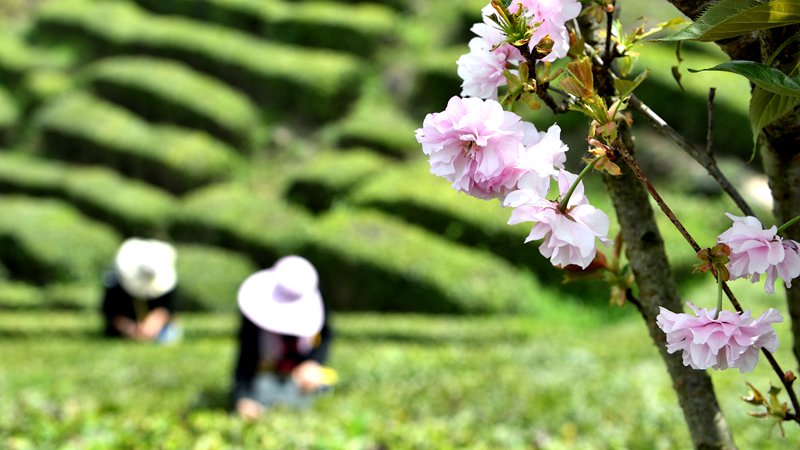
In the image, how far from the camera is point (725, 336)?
1233mm

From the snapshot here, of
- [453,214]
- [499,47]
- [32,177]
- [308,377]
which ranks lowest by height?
[32,177]

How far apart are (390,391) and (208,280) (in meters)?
6.64

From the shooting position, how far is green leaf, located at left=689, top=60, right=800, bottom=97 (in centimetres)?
127

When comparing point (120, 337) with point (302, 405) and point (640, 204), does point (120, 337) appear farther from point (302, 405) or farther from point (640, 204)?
point (640, 204)

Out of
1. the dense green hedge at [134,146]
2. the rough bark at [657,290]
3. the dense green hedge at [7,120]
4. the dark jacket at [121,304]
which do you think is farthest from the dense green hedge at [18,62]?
the rough bark at [657,290]

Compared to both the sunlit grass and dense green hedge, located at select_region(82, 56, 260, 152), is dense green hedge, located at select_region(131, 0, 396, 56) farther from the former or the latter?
the sunlit grass

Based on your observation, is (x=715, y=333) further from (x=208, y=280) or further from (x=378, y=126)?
(x=378, y=126)

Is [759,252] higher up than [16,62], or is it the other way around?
[759,252]

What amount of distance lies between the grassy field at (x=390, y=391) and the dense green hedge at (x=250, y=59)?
239 inches

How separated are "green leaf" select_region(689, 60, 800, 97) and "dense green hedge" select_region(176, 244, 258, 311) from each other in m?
10.5

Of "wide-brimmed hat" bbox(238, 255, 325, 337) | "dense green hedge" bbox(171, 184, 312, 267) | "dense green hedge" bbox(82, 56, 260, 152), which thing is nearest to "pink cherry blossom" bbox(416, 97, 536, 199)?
"wide-brimmed hat" bbox(238, 255, 325, 337)

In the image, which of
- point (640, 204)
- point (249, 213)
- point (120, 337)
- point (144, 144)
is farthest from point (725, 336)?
point (144, 144)

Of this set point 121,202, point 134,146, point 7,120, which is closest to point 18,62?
point 7,120

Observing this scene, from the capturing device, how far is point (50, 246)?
1253 centimetres
